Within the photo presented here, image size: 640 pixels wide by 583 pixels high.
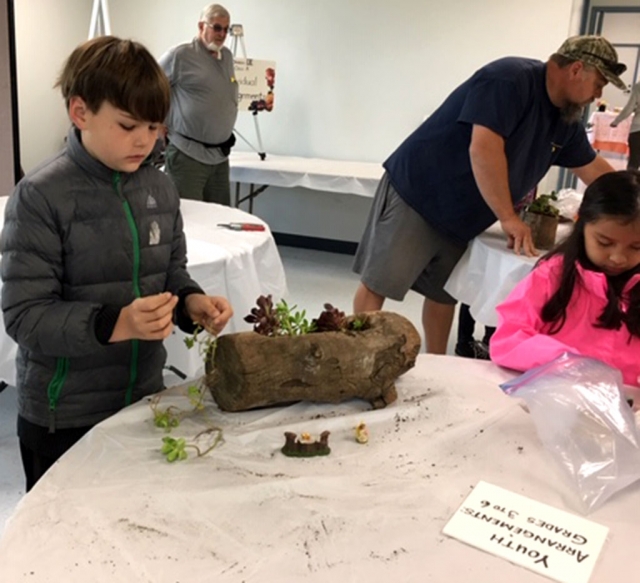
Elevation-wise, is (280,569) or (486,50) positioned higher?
(486,50)

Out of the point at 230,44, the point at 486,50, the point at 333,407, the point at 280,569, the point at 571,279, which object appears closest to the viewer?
the point at 280,569

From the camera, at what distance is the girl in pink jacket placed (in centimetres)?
130

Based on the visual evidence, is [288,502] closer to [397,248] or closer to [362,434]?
[362,434]

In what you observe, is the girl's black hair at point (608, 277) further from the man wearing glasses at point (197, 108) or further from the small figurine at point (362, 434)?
the man wearing glasses at point (197, 108)

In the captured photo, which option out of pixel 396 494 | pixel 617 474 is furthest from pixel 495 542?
pixel 617 474

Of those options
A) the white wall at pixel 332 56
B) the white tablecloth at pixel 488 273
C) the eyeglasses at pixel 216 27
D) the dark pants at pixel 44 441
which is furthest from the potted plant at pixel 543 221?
the white wall at pixel 332 56

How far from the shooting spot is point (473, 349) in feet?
9.87

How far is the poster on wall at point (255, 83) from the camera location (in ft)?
14.9

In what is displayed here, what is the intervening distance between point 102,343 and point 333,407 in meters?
0.37

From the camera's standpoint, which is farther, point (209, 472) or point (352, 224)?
point (352, 224)

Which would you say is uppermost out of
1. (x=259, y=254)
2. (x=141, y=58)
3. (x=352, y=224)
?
(x=141, y=58)

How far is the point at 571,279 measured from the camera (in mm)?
1334

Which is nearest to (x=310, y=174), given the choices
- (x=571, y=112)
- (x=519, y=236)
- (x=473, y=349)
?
(x=473, y=349)

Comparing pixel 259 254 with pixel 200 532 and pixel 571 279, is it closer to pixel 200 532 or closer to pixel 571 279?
pixel 571 279
